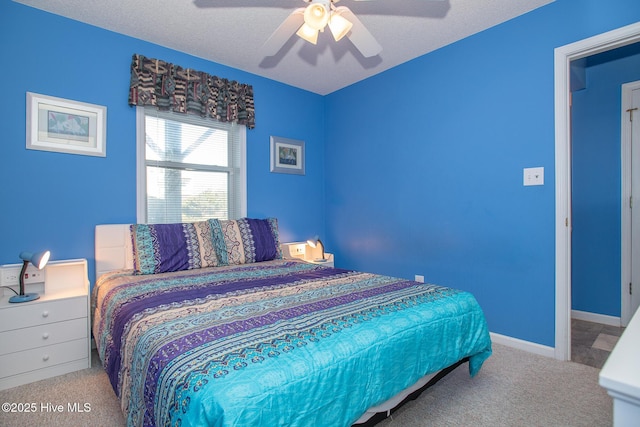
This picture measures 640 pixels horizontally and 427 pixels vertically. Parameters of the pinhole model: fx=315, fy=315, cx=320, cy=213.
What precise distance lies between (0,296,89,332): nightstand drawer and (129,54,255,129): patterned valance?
5.48ft

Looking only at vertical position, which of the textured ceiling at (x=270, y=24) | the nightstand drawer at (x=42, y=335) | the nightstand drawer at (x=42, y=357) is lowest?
the nightstand drawer at (x=42, y=357)

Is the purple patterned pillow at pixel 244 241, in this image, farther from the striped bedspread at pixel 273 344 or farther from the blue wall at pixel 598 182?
the blue wall at pixel 598 182

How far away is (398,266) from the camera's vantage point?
11.2ft

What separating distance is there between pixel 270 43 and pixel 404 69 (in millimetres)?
1750

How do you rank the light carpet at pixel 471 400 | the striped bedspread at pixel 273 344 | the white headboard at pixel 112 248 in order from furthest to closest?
the white headboard at pixel 112 248 < the light carpet at pixel 471 400 < the striped bedspread at pixel 273 344

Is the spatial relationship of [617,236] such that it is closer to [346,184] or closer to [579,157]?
[579,157]

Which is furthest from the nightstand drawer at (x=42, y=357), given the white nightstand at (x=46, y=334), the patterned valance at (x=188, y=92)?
the patterned valance at (x=188, y=92)

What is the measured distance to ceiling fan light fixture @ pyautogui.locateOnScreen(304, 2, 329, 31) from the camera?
5.78ft

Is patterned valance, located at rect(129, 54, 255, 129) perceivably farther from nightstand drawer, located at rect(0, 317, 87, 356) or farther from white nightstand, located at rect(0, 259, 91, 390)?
nightstand drawer, located at rect(0, 317, 87, 356)

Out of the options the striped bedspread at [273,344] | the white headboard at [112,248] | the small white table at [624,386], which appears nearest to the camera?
the small white table at [624,386]

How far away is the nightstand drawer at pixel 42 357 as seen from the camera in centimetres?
→ 195

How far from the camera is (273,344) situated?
3.75 feet

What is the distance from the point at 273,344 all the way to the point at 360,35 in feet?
6.20

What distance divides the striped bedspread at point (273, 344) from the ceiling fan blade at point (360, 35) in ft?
5.24
